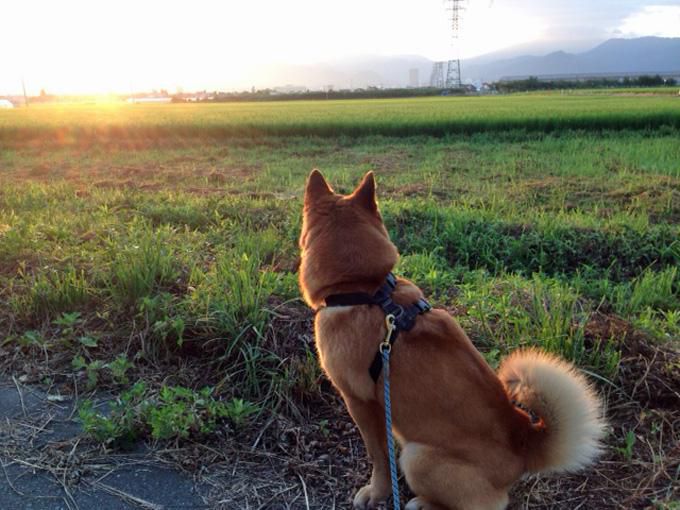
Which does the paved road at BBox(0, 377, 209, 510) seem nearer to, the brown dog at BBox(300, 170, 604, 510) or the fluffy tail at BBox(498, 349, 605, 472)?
the brown dog at BBox(300, 170, 604, 510)

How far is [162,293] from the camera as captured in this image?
12.5 feet

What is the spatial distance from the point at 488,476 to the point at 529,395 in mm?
400

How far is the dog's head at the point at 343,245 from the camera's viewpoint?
2463 millimetres

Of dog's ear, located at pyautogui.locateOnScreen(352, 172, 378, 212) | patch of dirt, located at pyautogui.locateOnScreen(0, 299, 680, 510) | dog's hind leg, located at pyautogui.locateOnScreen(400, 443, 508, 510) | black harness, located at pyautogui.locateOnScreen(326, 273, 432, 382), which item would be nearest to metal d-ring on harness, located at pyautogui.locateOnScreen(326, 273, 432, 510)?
black harness, located at pyautogui.locateOnScreen(326, 273, 432, 382)

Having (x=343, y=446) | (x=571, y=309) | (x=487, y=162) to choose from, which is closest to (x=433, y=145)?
(x=487, y=162)

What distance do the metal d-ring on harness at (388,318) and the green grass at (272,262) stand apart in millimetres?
933

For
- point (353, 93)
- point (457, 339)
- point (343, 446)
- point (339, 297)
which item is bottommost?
point (343, 446)

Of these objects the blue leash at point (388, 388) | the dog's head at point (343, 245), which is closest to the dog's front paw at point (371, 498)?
the blue leash at point (388, 388)

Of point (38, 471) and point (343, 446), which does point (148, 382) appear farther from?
point (343, 446)

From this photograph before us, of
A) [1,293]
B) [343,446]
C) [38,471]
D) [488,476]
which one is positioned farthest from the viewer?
[1,293]

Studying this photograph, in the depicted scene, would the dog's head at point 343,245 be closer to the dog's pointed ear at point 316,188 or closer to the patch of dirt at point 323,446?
the dog's pointed ear at point 316,188

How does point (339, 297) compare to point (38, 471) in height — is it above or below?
above

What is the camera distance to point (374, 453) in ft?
8.18

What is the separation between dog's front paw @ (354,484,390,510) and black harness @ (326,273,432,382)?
61 centimetres
